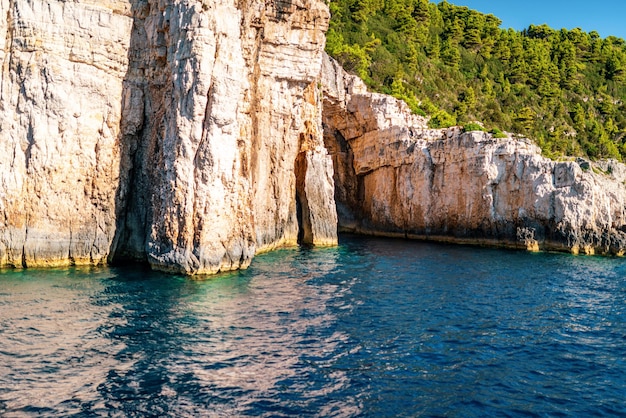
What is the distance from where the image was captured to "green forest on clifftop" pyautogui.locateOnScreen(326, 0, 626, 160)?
2399 inches

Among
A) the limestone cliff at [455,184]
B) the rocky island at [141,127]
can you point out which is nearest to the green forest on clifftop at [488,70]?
the limestone cliff at [455,184]

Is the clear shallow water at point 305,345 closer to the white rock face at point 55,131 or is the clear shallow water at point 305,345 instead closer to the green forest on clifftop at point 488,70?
the white rock face at point 55,131

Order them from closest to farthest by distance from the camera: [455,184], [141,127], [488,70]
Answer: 1. [141,127]
2. [455,184]
3. [488,70]

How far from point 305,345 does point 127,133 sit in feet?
54.3

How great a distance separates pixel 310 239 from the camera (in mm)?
37000

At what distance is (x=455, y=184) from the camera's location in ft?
136

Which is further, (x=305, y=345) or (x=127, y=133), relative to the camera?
(x=127, y=133)

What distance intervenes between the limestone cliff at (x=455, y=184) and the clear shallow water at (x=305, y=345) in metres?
13.3

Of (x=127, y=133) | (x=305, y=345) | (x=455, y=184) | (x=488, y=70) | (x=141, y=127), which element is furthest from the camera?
(x=488, y=70)

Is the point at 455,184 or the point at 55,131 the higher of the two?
the point at 55,131

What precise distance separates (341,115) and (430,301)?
2790 cm

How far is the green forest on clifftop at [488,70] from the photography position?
2399 inches

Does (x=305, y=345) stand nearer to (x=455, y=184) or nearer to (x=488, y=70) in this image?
(x=455, y=184)

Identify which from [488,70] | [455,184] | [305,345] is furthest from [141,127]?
[488,70]
